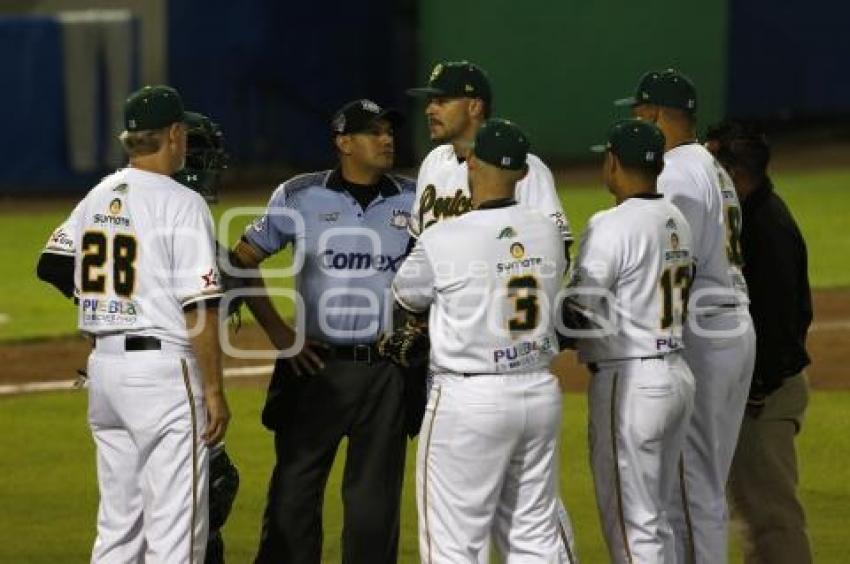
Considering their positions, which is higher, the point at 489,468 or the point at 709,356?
the point at 709,356

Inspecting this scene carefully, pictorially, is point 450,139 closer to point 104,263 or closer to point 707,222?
point 707,222

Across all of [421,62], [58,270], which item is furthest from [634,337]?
[421,62]

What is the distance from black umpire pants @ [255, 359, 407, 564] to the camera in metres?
7.50

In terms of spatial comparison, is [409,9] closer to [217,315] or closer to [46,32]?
[46,32]

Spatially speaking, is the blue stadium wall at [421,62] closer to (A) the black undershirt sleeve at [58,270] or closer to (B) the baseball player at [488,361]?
(A) the black undershirt sleeve at [58,270]

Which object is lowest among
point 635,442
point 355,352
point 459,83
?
point 635,442

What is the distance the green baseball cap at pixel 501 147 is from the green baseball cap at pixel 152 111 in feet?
3.33

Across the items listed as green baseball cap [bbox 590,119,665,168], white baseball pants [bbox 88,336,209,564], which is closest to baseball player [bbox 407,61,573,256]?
green baseball cap [bbox 590,119,665,168]

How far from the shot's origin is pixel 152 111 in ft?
21.9

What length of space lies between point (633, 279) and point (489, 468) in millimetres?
824

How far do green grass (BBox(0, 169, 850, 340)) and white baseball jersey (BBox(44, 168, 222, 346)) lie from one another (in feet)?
24.3

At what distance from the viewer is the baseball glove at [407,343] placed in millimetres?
7164

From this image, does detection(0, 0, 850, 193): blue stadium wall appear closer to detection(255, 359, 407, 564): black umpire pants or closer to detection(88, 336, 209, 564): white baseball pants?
detection(255, 359, 407, 564): black umpire pants

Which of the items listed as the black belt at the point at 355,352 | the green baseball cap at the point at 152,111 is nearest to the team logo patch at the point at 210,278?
the green baseball cap at the point at 152,111
